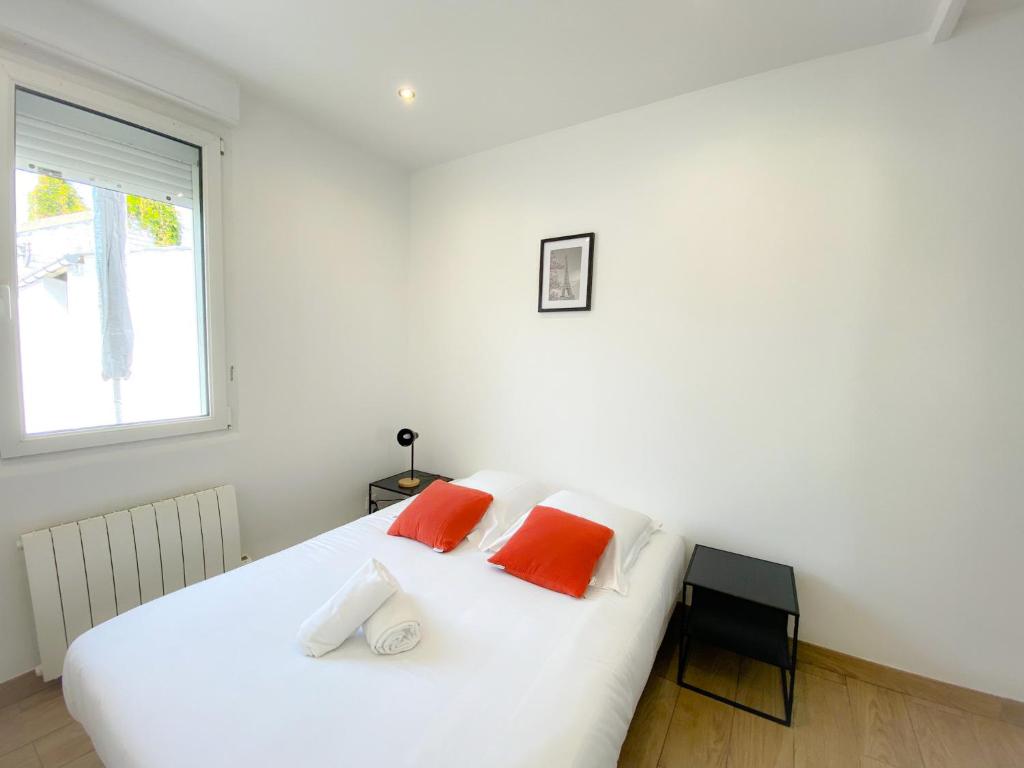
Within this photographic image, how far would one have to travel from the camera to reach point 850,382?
5.99ft

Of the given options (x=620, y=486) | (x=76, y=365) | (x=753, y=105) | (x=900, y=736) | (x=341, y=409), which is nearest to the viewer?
(x=900, y=736)

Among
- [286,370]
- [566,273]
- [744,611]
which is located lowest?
[744,611]

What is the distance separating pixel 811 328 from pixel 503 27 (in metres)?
1.84

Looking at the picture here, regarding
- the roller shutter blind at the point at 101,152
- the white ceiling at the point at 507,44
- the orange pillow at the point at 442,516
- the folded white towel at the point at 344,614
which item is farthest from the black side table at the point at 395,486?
the white ceiling at the point at 507,44

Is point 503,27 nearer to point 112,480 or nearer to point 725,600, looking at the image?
point 112,480

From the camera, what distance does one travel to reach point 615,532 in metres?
1.95

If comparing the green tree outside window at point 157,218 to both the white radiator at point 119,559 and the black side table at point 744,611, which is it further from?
the black side table at point 744,611

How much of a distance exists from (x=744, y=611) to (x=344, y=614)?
1.74 metres

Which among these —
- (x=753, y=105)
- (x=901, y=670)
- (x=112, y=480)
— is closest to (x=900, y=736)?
(x=901, y=670)

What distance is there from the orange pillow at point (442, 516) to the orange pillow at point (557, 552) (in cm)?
26

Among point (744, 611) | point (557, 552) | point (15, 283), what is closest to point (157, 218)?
point (15, 283)

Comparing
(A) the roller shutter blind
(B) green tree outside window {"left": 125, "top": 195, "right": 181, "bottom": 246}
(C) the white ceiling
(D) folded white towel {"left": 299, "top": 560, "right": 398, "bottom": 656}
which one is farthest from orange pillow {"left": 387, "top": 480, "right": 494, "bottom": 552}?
(C) the white ceiling

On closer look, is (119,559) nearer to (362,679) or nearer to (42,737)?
(42,737)

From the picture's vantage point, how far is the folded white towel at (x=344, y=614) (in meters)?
1.33
